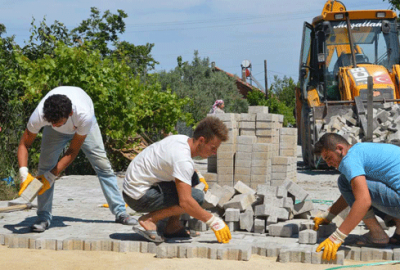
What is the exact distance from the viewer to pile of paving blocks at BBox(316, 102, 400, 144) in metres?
10.9

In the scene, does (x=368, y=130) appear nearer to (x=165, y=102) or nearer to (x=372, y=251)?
(x=165, y=102)

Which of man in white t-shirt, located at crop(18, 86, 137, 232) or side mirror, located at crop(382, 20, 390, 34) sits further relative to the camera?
side mirror, located at crop(382, 20, 390, 34)

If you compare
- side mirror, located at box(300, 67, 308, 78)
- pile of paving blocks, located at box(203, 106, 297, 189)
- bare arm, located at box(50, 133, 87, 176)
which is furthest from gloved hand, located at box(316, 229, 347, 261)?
side mirror, located at box(300, 67, 308, 78)

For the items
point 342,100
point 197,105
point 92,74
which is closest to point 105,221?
point 92,74

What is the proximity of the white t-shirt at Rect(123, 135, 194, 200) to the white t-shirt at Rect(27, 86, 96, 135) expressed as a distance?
0.73 meters

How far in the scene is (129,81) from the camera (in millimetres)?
12227

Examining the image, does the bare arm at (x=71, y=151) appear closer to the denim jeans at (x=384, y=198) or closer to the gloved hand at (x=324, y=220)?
the gloved hand at (x=324, y=220)

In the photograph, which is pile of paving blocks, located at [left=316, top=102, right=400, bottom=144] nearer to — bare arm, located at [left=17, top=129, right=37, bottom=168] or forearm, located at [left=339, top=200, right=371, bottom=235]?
forearm, located at [left=339, top=200, right=371, bottom=235]

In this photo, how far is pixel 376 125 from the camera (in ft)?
36.2

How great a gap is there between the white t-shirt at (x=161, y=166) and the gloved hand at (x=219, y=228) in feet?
1.27

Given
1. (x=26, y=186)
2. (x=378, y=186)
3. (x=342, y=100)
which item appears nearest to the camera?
(x=378, y=186)

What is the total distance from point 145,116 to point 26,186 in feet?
23.9

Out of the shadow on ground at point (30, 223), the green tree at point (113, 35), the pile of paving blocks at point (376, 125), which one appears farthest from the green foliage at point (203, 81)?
the shadow on ground at point (30, 223)

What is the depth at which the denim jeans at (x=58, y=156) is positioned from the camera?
5656 millimetres
